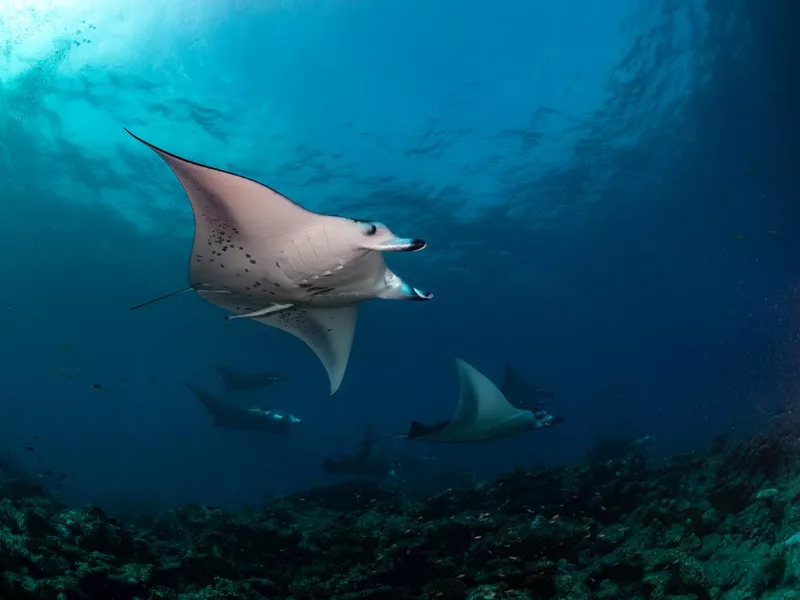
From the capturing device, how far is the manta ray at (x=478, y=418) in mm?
6738

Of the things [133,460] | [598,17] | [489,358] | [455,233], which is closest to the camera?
[598,17]

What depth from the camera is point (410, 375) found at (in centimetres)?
5841

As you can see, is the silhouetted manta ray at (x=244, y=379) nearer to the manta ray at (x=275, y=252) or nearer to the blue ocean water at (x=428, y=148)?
the blue ocean water at (x=428, y=148)

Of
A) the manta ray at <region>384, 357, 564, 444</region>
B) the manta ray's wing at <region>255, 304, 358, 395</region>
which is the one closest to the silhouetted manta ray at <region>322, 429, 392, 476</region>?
the manta ray at <region>384, 357, 564, 444</region>

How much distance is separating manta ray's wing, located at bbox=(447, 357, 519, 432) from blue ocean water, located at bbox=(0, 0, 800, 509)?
7.86m

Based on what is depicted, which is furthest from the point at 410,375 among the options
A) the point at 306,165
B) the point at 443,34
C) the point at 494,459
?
the point at 443,34

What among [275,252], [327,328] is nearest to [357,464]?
[327,328]

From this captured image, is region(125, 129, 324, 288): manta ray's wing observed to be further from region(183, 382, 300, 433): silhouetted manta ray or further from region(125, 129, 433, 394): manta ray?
region(183, 382, 300, 433): silhouetted manta ray

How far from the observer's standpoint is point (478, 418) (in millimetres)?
7156

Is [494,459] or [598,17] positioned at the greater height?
[598,17]

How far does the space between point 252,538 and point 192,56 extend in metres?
16.4

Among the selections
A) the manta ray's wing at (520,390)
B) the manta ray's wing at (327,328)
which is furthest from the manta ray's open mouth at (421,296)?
the manta ray's wing at (520,390)

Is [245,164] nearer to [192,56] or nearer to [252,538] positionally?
[192,56]

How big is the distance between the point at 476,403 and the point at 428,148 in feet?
52.4
